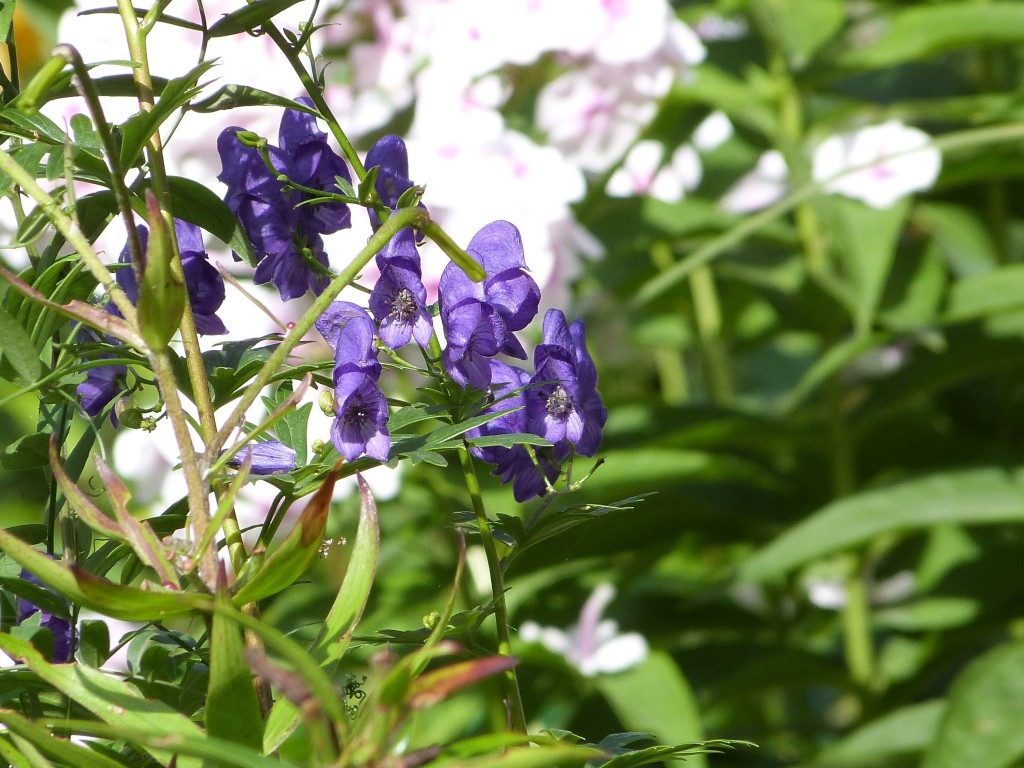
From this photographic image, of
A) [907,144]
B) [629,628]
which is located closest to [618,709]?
[629,628]

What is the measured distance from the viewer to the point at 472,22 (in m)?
0.95

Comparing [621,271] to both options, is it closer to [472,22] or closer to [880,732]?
[472,22]

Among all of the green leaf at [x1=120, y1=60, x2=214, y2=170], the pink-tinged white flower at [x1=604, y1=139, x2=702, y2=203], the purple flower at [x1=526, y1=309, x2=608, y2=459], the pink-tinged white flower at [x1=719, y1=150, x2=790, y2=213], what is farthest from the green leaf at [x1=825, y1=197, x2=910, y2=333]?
the green leaf at [x1=120, y1=60, x2=214, y2=170]

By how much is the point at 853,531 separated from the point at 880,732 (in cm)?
19

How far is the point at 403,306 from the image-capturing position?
1.11 ft

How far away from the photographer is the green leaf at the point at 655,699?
0.91 m

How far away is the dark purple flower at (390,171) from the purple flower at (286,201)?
0.01 meters

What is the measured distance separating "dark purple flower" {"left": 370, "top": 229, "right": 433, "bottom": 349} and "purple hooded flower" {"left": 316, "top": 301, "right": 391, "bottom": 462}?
0.05 feet

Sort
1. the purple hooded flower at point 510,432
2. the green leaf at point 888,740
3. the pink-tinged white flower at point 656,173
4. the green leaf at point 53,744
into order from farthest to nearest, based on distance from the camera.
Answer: the pink-tinged white flower at point 656,173
the green leaf at point 888,740
the purple hooded flower at point 510,432
the green leaf at point 53,744

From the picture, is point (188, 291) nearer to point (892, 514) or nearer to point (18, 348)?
point (18, 348)

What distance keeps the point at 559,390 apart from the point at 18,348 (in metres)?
0.16

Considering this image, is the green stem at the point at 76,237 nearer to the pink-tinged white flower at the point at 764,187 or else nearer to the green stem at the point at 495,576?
the green stem at the point at 495,576

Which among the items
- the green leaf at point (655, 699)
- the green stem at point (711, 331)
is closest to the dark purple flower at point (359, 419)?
the green leaf at point (655, 699)

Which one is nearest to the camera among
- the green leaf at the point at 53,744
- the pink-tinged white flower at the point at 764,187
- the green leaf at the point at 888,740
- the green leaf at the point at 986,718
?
the green leaf at the point at 53,744
